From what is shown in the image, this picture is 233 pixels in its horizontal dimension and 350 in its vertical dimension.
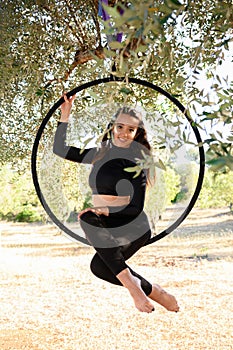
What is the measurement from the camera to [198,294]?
630cm

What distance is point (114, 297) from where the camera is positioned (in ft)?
21.4

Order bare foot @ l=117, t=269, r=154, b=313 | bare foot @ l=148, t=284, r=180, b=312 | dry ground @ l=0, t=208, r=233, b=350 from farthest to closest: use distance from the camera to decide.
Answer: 1. dry ground @ l=0, t=208, r=233, b=350
2. bare foot @ l=148, t=284, r=180, b=312
3. bare foot @ l=117, t=269, r=154, b=313

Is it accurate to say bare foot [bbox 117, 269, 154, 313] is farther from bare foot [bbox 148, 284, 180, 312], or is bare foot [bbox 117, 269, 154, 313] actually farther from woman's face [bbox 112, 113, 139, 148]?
woman's face [bbox 112, 113, 139, 148]

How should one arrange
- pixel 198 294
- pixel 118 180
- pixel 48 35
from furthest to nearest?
pixel 198 294
pixel 48 35
pixel 118 180

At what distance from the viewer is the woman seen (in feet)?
6.49

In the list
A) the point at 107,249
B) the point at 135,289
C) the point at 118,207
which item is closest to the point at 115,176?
the point at 118,207

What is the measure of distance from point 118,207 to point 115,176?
4.9 inches

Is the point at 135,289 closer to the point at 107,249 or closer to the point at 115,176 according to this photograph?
the point at 107,249

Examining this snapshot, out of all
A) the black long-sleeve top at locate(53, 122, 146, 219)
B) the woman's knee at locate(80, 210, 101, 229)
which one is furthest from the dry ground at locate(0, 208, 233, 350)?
the woman's knee at locate(80, 210, 101, 229)

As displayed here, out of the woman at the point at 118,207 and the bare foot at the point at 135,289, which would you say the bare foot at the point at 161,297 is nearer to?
the woman at the point at 118,207

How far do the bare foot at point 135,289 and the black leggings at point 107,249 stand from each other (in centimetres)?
2

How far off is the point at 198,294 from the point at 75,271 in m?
1.90

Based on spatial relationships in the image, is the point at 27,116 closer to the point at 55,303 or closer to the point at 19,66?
the point at 19,66

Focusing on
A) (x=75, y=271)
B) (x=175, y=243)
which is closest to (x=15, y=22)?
(x=75, y=271)
